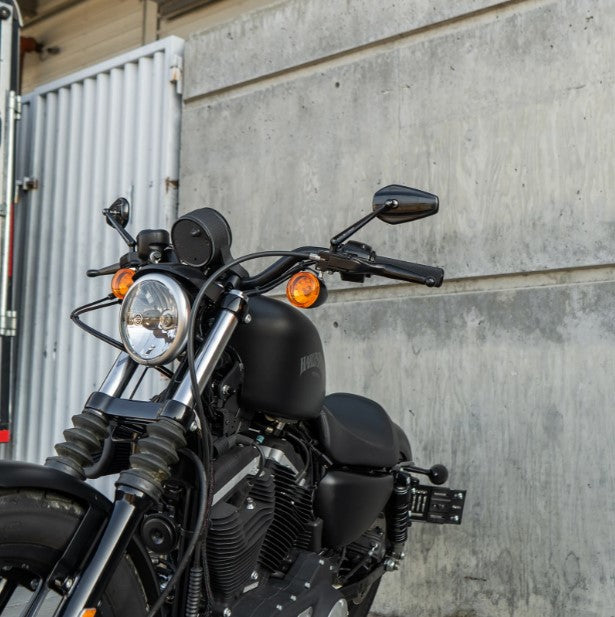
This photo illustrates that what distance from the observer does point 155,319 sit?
2.11 meters

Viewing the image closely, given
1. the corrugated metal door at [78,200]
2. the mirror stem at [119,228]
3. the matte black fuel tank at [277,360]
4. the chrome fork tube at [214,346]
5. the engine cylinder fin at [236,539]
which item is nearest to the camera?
the chrome fork tube at [214,346]

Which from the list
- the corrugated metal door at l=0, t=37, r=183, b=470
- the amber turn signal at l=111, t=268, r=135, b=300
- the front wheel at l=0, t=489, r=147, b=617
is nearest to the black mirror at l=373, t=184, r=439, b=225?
the amber turn signal at l=111, t=268, r=135, b=300

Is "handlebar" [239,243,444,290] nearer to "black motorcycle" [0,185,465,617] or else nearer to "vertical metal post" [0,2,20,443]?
"black motorcycle" [0,185,465,617]

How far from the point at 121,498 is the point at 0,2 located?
4316 mm

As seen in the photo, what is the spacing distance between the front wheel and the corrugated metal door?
3.35 meters

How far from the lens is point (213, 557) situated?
2186 millimetres

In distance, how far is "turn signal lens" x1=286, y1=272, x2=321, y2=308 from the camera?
2125 millimetres

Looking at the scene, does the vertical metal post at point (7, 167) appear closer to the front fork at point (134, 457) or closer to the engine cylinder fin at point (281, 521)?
the engine cylinder fin at point (281, 521)

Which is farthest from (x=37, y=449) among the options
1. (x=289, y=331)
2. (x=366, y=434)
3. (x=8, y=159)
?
(x=289, y=331)

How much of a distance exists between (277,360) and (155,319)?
399 millimetres

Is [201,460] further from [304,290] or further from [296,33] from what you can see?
[296,33]

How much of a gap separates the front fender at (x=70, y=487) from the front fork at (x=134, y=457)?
60mm

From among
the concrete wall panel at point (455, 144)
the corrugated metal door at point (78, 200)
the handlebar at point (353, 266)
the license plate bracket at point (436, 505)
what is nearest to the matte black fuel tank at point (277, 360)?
the handlebar at point (353, 266)

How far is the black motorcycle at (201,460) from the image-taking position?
6.20 ft
